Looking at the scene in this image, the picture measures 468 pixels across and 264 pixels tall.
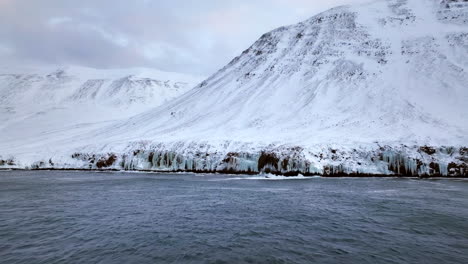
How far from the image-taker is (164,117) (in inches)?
4186

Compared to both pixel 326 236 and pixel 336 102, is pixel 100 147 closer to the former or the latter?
pixel 336 102

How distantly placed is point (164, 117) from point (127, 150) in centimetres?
3795

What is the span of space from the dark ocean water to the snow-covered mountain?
991 inches

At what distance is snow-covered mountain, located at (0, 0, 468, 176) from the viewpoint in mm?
53500

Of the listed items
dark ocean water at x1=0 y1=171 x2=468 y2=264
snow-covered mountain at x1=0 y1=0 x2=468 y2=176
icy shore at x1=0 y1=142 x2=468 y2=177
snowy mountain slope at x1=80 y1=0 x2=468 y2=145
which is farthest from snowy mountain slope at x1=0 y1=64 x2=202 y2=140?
dark ocean water at x1=0 y1=171 x2=468 y2=264

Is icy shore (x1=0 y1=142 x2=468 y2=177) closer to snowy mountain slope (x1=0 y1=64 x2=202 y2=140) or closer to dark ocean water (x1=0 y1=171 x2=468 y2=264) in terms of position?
dark ocean water (x1=0 y1=171 x2=468 y2=264)

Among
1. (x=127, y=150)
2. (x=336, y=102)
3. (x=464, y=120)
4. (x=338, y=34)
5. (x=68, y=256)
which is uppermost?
(x=338, y=34)

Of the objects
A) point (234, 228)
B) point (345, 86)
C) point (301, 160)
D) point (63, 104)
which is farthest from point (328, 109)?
point (63, 104)

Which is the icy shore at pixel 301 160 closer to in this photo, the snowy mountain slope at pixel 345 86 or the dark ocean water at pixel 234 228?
the snowy mountain slope at pixel 345 86

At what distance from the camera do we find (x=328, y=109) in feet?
272

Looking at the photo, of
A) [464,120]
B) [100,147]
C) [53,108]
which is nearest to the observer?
[464,120]

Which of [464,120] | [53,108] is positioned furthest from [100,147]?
[53,108]

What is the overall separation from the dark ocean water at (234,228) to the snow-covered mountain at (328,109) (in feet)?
82.6

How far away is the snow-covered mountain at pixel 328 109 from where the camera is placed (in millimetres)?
53500
